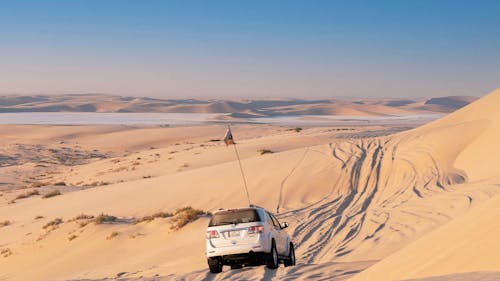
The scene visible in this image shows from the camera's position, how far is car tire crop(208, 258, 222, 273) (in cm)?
1242

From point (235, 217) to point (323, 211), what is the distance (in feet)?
29.5

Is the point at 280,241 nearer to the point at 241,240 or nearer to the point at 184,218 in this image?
the point at 241,240

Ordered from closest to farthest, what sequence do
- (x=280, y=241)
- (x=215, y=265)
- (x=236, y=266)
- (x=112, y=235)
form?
1. (x=215, y=265)
2. (x=236, y=266)
3. (x=280, y=241)
4. (x=112, y=235)

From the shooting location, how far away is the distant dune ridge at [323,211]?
34.7 feet

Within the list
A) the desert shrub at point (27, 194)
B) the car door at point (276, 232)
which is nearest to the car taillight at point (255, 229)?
the car door at point (276, 232)

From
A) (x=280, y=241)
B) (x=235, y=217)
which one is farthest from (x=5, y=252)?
(x=280, y=241)

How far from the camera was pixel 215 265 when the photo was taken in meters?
12.5

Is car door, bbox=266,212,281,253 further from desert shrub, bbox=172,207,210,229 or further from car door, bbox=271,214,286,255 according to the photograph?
desert shrub, bbox=172,207,210,229

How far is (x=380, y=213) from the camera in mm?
19734

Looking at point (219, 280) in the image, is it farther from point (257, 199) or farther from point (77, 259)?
point (257, 199)

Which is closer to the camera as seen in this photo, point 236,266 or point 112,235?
point 236,266

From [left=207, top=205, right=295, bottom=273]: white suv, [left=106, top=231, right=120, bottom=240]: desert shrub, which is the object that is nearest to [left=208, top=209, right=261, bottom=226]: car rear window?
[left=207, top=205, right=295, bottom=273]: white suv

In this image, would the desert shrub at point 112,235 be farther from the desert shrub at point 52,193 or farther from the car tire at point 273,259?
the desert shrub at point 52,193

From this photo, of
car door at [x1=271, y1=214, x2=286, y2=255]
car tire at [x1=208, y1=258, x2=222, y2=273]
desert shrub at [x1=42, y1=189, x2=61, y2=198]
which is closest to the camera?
car tire at [x1=208, y1=258, x2=222, y2=273]
